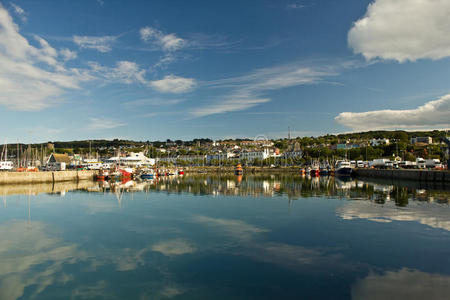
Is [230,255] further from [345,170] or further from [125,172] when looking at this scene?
[345,170]

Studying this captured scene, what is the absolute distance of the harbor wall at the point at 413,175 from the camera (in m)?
44.7

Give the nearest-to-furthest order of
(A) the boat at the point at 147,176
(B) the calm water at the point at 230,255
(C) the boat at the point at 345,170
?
1. (B) the calm water at the point at 230,255
2. (A) the boat at the point at 147,176
3. (C) the boat at the point at 345,170

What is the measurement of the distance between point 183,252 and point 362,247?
24.4ft

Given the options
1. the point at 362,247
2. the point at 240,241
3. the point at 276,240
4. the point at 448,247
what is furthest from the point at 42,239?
the point at 448,247

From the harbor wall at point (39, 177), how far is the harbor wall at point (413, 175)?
62998 mm

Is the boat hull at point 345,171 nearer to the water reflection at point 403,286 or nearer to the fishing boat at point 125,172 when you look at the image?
the fishing boat at point 125,172

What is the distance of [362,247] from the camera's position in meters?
12.5

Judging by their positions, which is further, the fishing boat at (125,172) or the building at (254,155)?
the building at (254,155)

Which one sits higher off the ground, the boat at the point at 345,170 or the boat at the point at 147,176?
the boat at the point at 345,170

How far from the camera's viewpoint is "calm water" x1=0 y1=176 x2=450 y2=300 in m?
8.81

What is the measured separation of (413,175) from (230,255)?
51.4 metres

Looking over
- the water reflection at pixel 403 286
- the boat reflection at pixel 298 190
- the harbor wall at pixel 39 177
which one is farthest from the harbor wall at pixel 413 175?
the harbor wall at pixel 39 177

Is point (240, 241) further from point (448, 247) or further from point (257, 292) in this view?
point (448, 247)

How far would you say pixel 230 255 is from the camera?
1183cm
